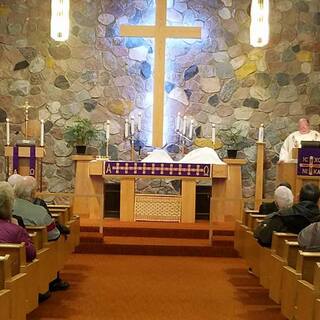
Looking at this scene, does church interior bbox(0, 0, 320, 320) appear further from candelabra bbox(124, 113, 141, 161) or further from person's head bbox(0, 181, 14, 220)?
person's head bbox(0, 181, 14, 220)

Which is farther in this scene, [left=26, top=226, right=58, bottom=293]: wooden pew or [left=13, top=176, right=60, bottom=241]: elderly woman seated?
[left=13, top=176, right=60, bottom=241]: elderly woman seated

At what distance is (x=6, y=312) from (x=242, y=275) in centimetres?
341

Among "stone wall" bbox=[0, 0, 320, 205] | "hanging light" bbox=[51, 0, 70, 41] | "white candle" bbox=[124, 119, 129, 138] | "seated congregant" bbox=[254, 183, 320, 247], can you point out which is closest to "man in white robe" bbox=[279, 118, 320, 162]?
"stone wall" bbox=[0, 0, 320, 205]

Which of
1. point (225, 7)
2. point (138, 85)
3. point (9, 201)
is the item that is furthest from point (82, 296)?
point (225, 7)

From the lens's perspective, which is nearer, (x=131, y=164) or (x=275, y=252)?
(x=275, y=252)

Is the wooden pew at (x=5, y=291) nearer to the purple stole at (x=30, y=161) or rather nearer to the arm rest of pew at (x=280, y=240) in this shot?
the arm rest of pew at (x=280, y=240)

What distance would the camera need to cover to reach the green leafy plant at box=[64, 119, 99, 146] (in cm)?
933

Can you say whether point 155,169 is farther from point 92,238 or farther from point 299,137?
point 299,137

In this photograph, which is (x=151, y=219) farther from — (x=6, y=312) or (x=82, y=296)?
(x=6, y=312)

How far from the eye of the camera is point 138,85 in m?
9.98

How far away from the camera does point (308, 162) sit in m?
7.11

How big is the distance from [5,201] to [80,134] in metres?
5.78

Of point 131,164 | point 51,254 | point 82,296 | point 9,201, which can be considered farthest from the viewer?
point 131,164

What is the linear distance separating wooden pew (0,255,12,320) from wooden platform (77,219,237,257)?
4066mm
